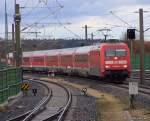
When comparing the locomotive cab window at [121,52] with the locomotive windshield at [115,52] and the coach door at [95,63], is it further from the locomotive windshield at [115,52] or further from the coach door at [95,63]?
the coach door at [95,63]

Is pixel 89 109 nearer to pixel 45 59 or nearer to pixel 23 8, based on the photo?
pixel 23 8

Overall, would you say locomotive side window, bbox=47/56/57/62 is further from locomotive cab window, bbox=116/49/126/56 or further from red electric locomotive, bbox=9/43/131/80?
locomotive cab window, bbox=116/49/126/56

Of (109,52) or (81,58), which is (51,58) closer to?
(81,58)

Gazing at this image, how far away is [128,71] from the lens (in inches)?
1716

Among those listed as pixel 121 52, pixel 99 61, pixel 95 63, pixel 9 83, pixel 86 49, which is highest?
pixel 86 49

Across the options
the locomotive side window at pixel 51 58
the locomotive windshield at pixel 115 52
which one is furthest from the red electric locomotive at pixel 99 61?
the locomotive side window at pixel 51 58

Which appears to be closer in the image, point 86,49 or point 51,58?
point 86,49

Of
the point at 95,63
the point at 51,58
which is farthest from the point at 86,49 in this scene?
the point at 51,58

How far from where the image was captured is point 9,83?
33031mm

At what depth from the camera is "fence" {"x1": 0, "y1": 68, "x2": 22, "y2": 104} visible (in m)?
28.7

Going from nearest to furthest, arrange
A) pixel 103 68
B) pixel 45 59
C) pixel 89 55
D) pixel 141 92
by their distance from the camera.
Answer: pixel 141 92, pixel 103 68, pixel 89 55, pixel 45 59

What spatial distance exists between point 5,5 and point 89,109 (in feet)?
92.2

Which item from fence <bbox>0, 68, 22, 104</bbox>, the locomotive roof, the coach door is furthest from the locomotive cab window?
fence <bbox>0, 68, 22, 104</bbox>

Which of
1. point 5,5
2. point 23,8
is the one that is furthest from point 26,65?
point 23,8
